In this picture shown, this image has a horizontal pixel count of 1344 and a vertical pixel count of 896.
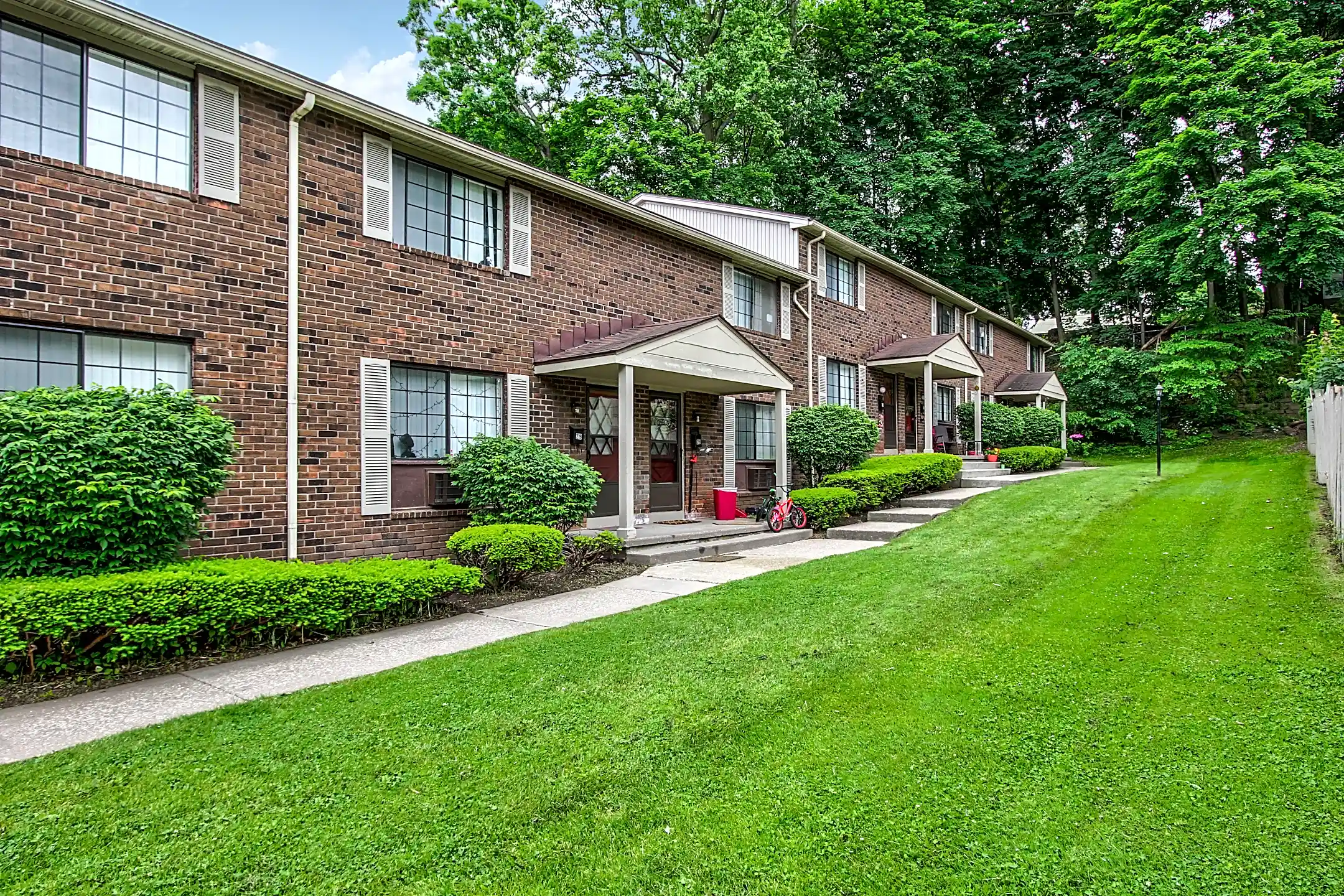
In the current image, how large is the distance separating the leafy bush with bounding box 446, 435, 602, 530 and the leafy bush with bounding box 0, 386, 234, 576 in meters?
3.17

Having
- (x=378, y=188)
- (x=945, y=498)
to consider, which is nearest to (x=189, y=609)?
(x=378, y=188)

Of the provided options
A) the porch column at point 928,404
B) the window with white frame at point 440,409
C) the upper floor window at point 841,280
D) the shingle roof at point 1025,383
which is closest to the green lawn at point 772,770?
the window with white frame at point 440,409

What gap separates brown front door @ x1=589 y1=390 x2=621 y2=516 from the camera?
11.3m

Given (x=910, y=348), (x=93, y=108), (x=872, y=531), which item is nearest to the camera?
(x=93, y=108)

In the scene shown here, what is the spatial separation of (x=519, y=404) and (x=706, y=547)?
3.40 m

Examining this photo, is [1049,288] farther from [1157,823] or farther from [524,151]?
[1157,823]

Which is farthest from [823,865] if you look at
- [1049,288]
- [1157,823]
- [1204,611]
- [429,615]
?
[1049,288]

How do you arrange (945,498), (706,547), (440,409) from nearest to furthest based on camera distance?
(440,409), (706,547), (945,498)

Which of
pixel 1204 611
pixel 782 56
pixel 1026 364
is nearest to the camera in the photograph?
pixel 1204 611

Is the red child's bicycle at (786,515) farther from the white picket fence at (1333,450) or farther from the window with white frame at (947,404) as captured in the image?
the window with white frame at (947,404)

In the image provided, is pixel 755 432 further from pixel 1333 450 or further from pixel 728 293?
pixel 1333 450

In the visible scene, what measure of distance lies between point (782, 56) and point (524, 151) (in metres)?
9.71

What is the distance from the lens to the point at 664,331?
10.6 m

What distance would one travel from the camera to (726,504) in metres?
13.2
